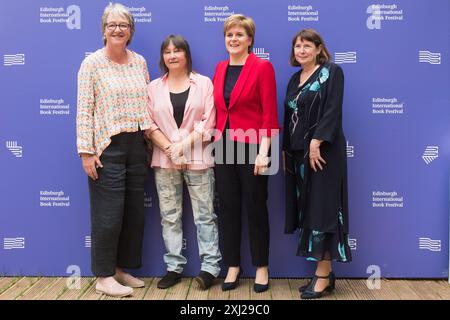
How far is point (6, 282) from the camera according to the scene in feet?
12.3

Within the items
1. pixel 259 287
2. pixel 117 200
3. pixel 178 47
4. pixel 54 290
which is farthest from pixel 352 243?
pixel 54 290

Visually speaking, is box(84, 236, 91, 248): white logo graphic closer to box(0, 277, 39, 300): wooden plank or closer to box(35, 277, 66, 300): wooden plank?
box(35, 277, 66, 300): wooden plank

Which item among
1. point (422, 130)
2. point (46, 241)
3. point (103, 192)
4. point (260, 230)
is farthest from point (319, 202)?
point (46, 241)

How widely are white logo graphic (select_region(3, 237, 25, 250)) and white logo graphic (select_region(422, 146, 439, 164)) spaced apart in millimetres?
2843

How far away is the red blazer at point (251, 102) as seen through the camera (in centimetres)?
333

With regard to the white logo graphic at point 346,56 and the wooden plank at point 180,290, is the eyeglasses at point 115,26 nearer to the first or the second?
the white logo graphic at point 346,56

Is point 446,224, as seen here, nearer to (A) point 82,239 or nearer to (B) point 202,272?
(B) point 202,272

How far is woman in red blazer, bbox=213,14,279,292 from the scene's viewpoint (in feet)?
11.0

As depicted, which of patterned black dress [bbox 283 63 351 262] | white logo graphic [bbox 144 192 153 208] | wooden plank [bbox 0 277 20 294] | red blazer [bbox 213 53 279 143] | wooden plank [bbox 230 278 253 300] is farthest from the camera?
white logo graphic [bbox 144 192 153 208]

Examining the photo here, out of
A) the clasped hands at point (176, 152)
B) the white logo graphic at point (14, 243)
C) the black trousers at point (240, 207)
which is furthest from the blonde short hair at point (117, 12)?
→ the white logo graphic at point (14, 243)

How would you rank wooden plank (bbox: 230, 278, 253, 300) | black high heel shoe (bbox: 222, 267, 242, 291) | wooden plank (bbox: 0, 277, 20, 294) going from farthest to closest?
1. wooden plank (bbox: 0, 277, 20, 294)
2. black high heel shoe (bbox: 222, 267, 242, 291)
3. wooden plank (bbox: 230, 278, 253, 300)

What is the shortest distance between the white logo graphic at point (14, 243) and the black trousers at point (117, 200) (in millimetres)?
683

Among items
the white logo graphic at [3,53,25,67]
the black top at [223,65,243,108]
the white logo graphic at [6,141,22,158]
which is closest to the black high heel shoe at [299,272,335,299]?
the black top at [223,65,243,108]

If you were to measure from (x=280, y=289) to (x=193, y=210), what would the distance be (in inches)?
30.5
